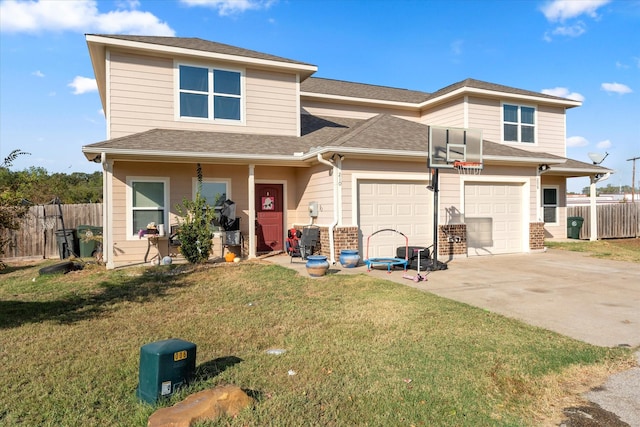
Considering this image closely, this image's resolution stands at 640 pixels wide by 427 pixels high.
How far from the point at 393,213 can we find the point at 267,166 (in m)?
4.03

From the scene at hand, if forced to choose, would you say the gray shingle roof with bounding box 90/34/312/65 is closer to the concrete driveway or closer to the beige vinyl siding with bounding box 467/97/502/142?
the concrete driveway

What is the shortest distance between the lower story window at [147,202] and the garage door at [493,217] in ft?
27.6

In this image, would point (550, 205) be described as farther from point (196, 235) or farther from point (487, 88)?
point (196, 235)

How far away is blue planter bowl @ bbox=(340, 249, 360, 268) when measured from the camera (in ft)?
30.6

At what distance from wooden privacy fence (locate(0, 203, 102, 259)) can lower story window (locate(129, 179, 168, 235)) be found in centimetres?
359

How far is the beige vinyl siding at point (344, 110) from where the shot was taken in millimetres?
15188

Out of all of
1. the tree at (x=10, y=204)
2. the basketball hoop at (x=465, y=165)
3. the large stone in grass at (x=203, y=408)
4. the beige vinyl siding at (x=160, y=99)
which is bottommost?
the large stone in grass at (x=203, y=408)

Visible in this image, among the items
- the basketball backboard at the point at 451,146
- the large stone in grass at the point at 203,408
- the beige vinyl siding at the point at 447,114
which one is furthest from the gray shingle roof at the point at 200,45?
the large stone in grass at the point at 203,408

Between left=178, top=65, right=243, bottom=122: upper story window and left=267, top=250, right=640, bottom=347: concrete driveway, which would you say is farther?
left=178, top=65, right=243, bottom=122: upper story window

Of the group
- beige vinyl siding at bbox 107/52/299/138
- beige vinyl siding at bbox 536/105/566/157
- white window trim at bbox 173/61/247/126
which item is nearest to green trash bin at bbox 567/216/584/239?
beige vinyl siding at bbox 536/105/566/157

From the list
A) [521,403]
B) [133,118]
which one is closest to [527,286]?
[521,403]

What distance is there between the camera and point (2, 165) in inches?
211

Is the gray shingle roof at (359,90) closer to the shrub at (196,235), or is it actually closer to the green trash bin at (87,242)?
the shrub at (196,235)

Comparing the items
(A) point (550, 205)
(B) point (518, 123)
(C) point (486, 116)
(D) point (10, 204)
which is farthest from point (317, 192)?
(A) point (550, 205)
